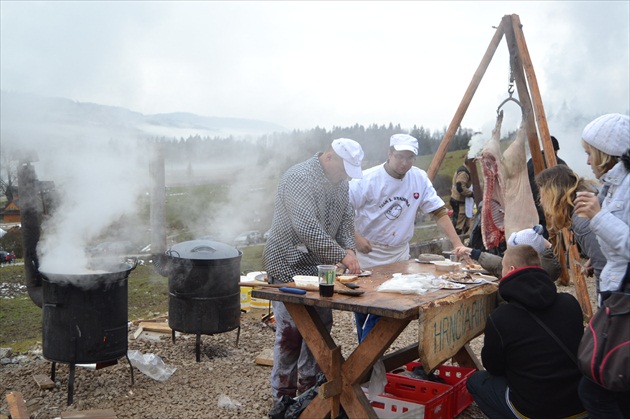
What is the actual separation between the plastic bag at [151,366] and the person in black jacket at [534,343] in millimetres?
2903

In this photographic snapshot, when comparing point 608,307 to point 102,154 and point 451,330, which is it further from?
point 102,154

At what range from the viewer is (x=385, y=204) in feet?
15.4

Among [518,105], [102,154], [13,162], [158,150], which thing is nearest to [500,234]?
[518,105]

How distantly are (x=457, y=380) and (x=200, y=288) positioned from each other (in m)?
2.54

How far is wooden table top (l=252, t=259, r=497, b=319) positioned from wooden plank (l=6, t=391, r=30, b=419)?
77.1 inches

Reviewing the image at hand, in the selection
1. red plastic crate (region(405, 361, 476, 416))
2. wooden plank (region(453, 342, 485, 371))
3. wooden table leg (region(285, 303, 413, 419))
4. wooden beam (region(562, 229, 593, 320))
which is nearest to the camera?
wooden table leg (region(285, 303, 413, 419))

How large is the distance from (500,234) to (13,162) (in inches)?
198

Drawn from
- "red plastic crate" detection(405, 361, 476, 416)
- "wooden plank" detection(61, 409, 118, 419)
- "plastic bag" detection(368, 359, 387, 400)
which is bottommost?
"wooden plank" detection(61, 409, 118, 419)

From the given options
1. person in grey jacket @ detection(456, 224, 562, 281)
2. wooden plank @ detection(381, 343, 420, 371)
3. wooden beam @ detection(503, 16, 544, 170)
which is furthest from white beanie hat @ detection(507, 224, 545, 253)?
wooden beam @ detection(503, 16, 544, 170)

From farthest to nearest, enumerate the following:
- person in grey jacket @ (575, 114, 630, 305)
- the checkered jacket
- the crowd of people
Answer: the checkered jacket → the crowd of people → person in grey jacket @ (575, 114, 630, 305)

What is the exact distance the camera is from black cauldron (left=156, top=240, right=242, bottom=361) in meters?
5.28

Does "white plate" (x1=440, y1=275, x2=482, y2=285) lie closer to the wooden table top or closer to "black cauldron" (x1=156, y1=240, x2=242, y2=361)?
the wooden table top

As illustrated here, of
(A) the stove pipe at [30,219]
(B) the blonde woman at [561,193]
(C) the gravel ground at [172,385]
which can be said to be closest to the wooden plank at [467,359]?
(C) the gravel ground at [172,385]

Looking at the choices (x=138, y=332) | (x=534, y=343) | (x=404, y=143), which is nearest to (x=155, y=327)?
(x=138, y=332)
